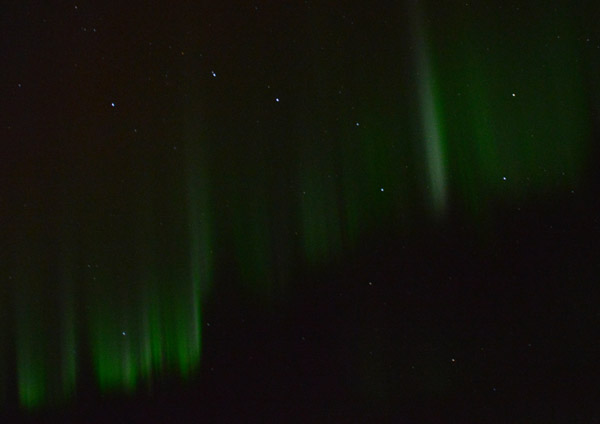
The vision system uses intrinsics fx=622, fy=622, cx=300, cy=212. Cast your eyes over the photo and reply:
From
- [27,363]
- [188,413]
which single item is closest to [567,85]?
[188,413]

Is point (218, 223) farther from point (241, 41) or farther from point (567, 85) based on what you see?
point (567, 85)

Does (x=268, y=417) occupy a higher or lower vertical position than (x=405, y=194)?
lower

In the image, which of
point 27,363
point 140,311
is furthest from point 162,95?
point 27,363

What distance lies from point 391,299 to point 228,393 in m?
0.17

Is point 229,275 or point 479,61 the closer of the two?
point 479,61

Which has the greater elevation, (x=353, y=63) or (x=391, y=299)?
(x=353, y=63)

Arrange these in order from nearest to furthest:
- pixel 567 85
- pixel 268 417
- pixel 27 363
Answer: pixel 567 85 < pixel 268 417 < pixel 27 363

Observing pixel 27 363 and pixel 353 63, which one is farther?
pixel 27 363

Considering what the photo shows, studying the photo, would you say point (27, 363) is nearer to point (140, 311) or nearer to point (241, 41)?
point (140, 311)

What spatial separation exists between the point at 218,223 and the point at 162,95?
0.13 meters

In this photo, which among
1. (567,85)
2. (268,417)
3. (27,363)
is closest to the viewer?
(567,85)

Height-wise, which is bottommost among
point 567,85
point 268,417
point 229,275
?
point 268,417

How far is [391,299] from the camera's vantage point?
0.46 metres

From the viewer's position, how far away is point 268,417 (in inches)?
20.1
